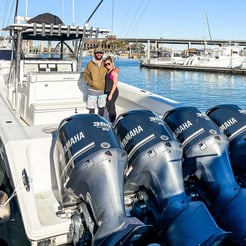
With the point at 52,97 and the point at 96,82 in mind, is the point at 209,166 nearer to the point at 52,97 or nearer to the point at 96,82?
the point at 96,82

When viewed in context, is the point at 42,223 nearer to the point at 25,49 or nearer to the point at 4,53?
the point at 25,49

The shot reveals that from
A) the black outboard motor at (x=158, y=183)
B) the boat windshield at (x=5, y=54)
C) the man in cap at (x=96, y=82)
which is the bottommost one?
the black outboard motor at (x=158, y=183)

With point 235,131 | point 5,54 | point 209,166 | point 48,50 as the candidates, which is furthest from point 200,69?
point 209,166

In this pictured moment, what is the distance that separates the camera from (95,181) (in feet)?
8.11

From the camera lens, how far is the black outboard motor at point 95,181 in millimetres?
2287

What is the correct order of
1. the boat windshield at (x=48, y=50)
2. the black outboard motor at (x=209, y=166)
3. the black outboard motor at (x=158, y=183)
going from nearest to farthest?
the black outboard motor at (x=158, y=183) < the black outboard motor at (x=209, y=166) < the boat windshield at (x=48, y=50)

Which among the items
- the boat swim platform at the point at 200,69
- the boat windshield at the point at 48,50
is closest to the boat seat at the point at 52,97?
the boat windshield at the point at 48,50

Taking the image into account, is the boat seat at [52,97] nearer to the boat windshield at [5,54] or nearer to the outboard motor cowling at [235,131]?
the outboard motor cowling at [235,131]

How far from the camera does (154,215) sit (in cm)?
261

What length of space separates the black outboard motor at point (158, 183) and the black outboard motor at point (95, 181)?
18cm

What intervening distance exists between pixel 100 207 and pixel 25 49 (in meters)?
4.54

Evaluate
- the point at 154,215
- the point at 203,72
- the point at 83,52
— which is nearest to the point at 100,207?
the point at 154,215

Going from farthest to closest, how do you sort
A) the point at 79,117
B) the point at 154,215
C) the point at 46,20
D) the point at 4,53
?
the point at 4,53 → the point at 46,20 → the point at 79,117 → the point at 154,215

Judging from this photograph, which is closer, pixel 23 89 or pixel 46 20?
pixel 23 89
